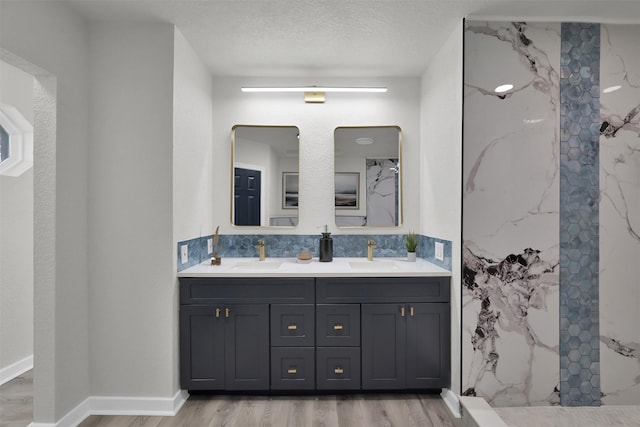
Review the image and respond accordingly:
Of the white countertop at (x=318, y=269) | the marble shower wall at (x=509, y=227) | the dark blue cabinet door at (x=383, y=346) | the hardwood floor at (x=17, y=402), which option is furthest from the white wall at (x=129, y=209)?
the marble shower wall at (x=509, y=227)

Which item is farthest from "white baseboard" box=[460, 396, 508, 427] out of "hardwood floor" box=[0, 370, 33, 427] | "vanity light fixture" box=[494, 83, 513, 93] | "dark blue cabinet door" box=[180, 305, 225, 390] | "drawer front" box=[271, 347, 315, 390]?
"hardwood floor" box=[0, 370, 33, 427]

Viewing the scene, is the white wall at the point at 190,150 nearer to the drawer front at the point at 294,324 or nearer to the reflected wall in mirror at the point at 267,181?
the reflected wall in mirror at the point at 267,181

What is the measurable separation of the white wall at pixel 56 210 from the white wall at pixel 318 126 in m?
1.13

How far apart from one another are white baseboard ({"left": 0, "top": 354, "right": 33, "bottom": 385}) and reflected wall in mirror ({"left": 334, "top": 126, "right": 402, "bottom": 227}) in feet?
9.21

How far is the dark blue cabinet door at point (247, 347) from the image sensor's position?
2385 millimetres

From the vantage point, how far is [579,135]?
7.36 ft

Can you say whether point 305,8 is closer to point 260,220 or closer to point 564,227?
point 260,220

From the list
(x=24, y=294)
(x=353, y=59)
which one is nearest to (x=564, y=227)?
(x=353, y=59)

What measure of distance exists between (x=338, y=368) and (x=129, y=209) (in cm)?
171

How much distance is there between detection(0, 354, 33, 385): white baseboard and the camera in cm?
266

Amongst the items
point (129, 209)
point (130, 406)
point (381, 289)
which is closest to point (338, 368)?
point (381, 289)

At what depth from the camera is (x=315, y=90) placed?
3008mm

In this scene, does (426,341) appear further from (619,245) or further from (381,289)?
(619,245)

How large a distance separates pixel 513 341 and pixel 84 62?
3.19 metres
